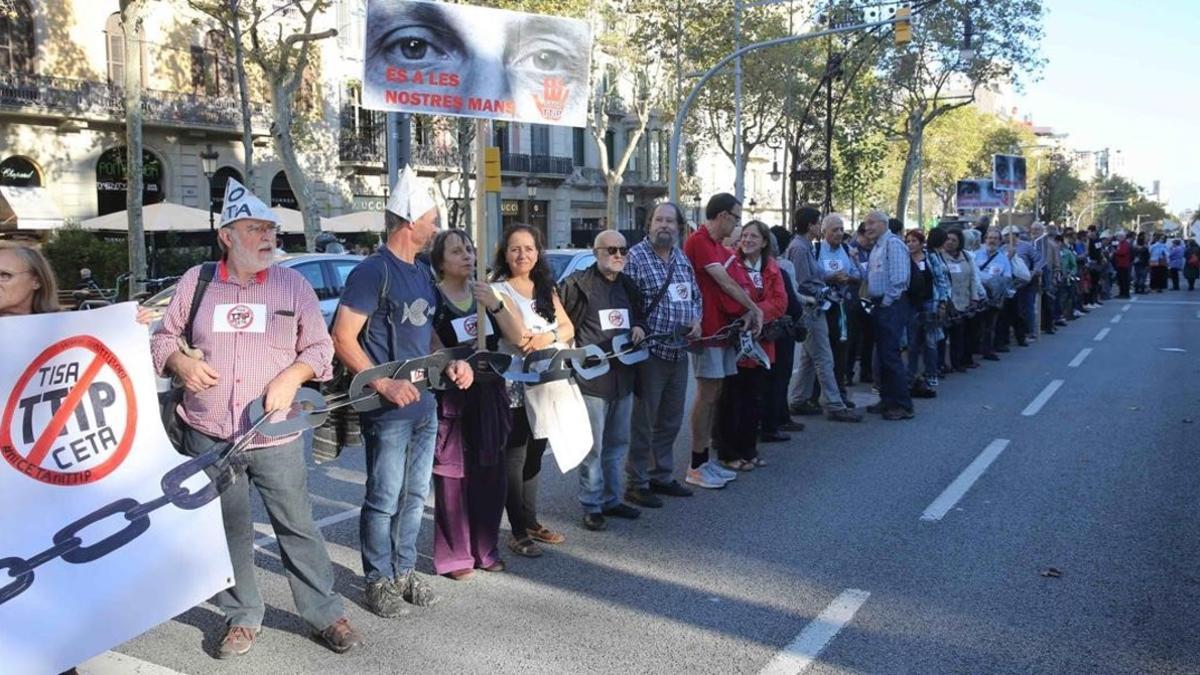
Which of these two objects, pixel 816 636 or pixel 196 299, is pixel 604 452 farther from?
pixel 196 299

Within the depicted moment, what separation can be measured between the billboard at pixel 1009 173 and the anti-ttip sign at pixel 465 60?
2069 cm

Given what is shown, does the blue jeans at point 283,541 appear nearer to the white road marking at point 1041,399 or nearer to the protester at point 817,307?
the protester at point 817,307

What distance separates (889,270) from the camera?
33.6ft

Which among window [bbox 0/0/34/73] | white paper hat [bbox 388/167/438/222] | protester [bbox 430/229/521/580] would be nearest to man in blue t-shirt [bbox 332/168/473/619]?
white paper hat [bbox 388/167/438/222]

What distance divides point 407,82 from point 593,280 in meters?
1.56

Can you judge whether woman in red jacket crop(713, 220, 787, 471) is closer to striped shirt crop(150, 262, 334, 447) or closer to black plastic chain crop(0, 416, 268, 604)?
striped shirt crop(150, 262, 334, 447)

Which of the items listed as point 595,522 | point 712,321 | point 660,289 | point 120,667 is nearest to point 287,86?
point 712,321

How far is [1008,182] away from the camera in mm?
25016

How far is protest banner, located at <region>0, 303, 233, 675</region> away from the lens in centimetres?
338

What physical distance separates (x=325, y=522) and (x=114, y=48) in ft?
99.4

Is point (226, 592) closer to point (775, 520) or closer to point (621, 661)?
point (621, 661)

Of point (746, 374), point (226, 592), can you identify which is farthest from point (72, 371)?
point (746, 374)

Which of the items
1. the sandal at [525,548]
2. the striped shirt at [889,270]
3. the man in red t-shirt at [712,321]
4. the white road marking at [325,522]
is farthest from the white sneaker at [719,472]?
the striped shirt at [889,270]

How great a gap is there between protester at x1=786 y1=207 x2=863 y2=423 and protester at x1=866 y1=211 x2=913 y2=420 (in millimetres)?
338
